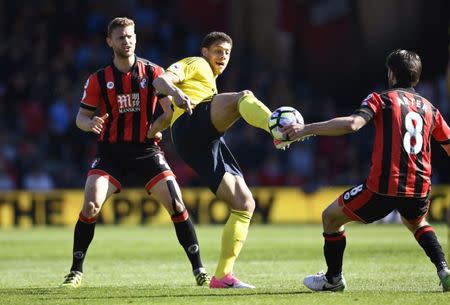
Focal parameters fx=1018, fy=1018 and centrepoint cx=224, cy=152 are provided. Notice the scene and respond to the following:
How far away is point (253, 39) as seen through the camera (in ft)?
81.4

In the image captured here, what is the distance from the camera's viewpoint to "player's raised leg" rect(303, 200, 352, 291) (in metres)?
7.78

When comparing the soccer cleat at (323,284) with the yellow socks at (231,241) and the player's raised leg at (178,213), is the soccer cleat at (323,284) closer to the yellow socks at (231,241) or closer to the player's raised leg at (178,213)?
the yellow socks at (231,241)

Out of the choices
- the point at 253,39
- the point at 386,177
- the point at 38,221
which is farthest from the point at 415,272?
the point at 253,39

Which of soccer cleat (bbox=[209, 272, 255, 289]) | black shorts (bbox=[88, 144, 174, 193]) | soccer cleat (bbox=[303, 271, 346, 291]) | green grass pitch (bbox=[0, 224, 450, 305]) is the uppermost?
black shorts (bbox=[88, 144, 174, 193])

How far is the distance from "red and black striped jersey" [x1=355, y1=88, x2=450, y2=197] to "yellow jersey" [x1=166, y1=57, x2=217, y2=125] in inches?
58.1

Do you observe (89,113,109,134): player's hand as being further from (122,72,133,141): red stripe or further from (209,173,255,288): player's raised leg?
(209,173,255,288): player's raised leg

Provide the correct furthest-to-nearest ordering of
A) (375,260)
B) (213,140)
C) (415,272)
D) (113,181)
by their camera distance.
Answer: (375,260) → (415,272) → (113,181) → (213,140)

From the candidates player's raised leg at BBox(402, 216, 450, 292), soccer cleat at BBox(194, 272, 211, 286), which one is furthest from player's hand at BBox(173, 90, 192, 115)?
player's raised leg at BBox(402, 216, 450, 292)

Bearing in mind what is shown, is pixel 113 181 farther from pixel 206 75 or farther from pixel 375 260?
pixel 375 260

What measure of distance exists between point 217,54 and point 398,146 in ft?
6.23

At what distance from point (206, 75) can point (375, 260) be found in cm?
387

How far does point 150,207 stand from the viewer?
20672 millimetres

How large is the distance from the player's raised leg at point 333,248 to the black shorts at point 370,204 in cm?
9

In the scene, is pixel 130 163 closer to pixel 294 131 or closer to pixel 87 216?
pixel 87 216
